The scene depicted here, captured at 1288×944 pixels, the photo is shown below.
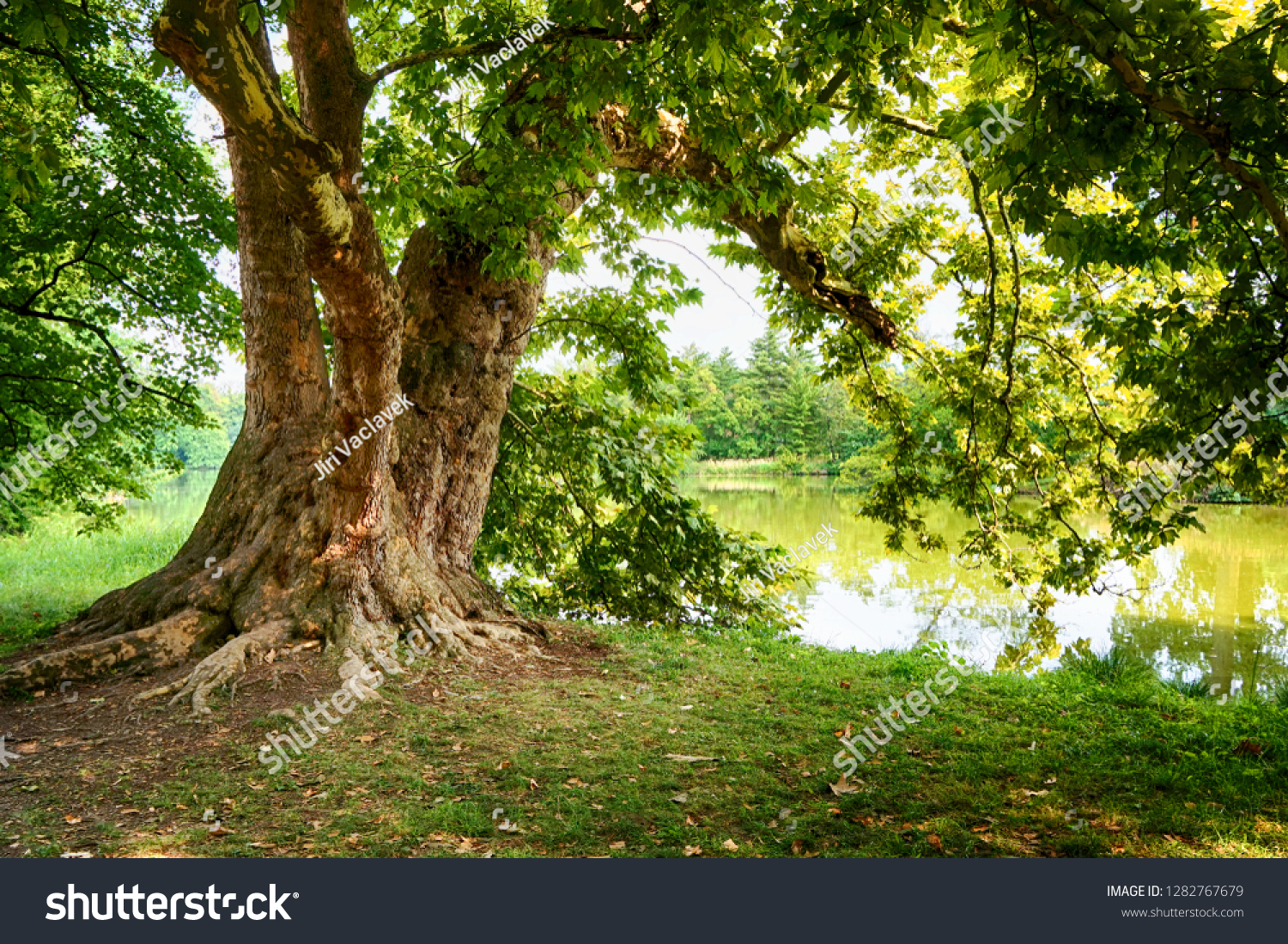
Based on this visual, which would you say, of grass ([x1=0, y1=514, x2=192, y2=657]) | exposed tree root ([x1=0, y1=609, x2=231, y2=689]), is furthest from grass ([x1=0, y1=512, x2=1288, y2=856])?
grass ([x1=0, y1=514, x2=192, y2=657])

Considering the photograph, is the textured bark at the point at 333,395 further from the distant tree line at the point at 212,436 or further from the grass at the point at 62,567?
the distant tree line at the point at 212,436

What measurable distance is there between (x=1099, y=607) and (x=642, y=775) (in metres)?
13.5

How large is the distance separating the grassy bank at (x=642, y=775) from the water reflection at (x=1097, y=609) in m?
3.24

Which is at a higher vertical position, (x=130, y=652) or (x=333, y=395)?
(x=333, y=395)

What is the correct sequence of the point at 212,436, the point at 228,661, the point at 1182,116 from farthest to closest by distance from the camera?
1. the point at 212,436
2. the point at 228,661
3. the point at 1182,116

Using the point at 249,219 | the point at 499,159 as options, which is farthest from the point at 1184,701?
the point at 249,219

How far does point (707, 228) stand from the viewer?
8617 millimetres

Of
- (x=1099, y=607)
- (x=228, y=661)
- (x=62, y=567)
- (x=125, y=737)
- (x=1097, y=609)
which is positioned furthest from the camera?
(x=1099, y=607)

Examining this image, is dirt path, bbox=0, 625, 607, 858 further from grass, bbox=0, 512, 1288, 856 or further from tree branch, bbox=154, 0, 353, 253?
tree branch, bbox=154, 0, 353, 253

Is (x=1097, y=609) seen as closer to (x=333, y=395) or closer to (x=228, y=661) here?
(x=333, y=395)

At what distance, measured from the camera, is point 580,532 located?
10594 millimetres

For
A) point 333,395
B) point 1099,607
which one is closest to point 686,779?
point 333,395

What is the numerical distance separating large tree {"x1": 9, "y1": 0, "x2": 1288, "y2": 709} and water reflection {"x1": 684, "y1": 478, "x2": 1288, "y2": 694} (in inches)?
103

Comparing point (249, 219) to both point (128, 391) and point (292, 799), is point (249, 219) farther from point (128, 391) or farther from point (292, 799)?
point (292, 799)
